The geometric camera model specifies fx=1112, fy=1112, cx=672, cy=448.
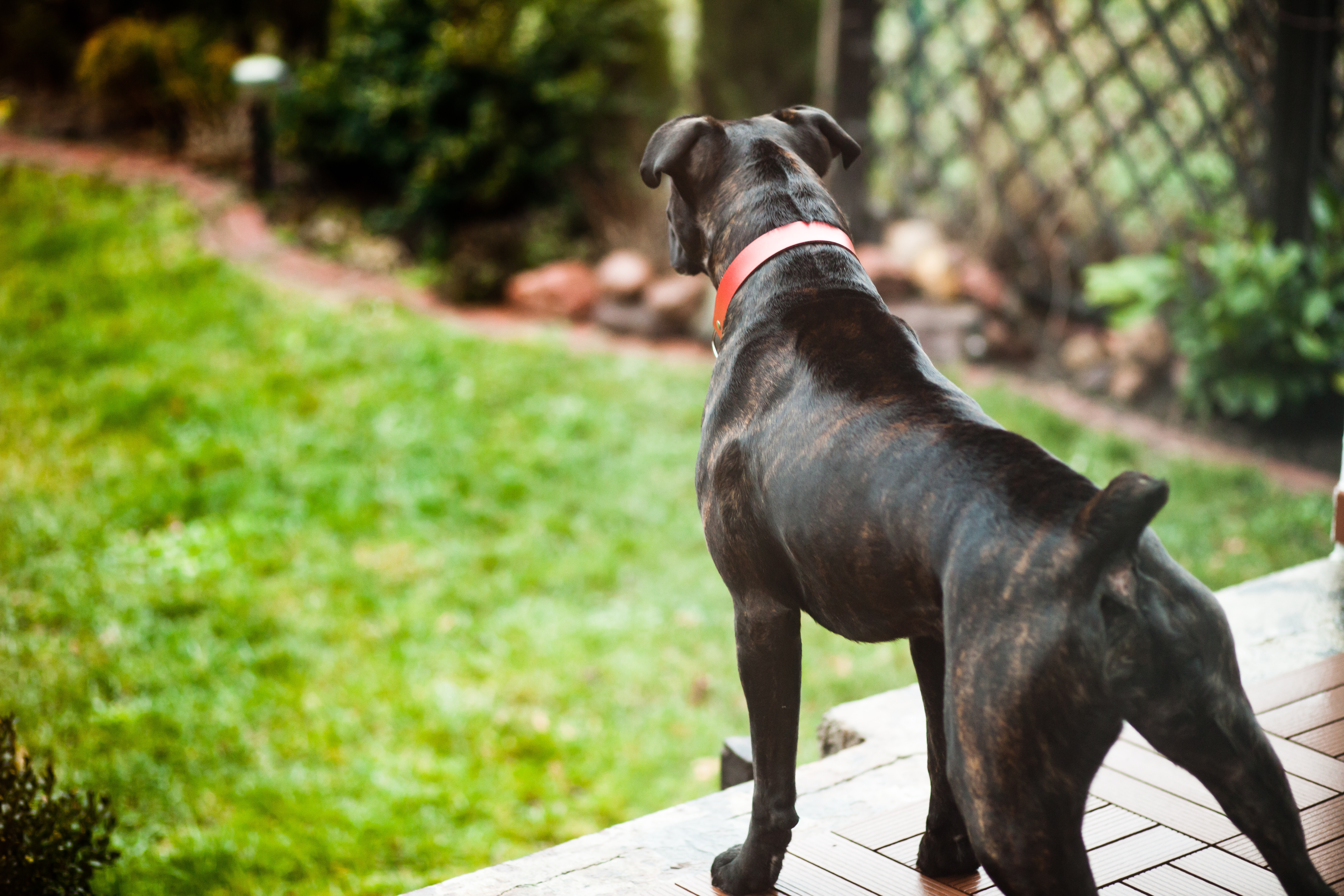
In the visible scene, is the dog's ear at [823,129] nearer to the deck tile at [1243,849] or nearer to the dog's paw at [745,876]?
the dog's paw at [745,876]

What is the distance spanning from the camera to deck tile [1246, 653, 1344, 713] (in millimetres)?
2779

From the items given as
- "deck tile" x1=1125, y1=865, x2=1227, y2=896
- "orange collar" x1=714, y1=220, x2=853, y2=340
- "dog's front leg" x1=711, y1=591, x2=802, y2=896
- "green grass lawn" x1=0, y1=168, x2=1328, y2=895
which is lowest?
"green grass lawn" x1=0, y1=168, x2=1328, y2=895

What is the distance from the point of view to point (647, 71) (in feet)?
27.8

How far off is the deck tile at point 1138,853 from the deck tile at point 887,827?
1.13 feet

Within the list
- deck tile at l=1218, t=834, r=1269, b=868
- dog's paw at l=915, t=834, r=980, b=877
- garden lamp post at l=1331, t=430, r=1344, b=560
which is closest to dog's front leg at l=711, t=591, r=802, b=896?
dog's paw at l=915, t=834, r=980, b=877

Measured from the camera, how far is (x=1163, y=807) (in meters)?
2.41

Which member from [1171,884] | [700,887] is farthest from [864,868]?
[1171,884]

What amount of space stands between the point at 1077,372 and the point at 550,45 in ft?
13.8

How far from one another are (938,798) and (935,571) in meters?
0.75

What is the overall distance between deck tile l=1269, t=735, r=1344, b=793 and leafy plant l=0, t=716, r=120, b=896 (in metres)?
2.59

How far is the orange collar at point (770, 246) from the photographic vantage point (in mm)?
2002

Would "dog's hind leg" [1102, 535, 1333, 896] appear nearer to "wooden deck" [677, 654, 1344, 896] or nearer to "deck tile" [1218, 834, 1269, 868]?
"wooden deck" [677, 654, 1344, 896]

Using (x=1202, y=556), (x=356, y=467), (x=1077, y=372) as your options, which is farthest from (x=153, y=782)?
(x=1077, y=372)

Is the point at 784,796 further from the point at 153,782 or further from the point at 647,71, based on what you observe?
the point at 647,71
